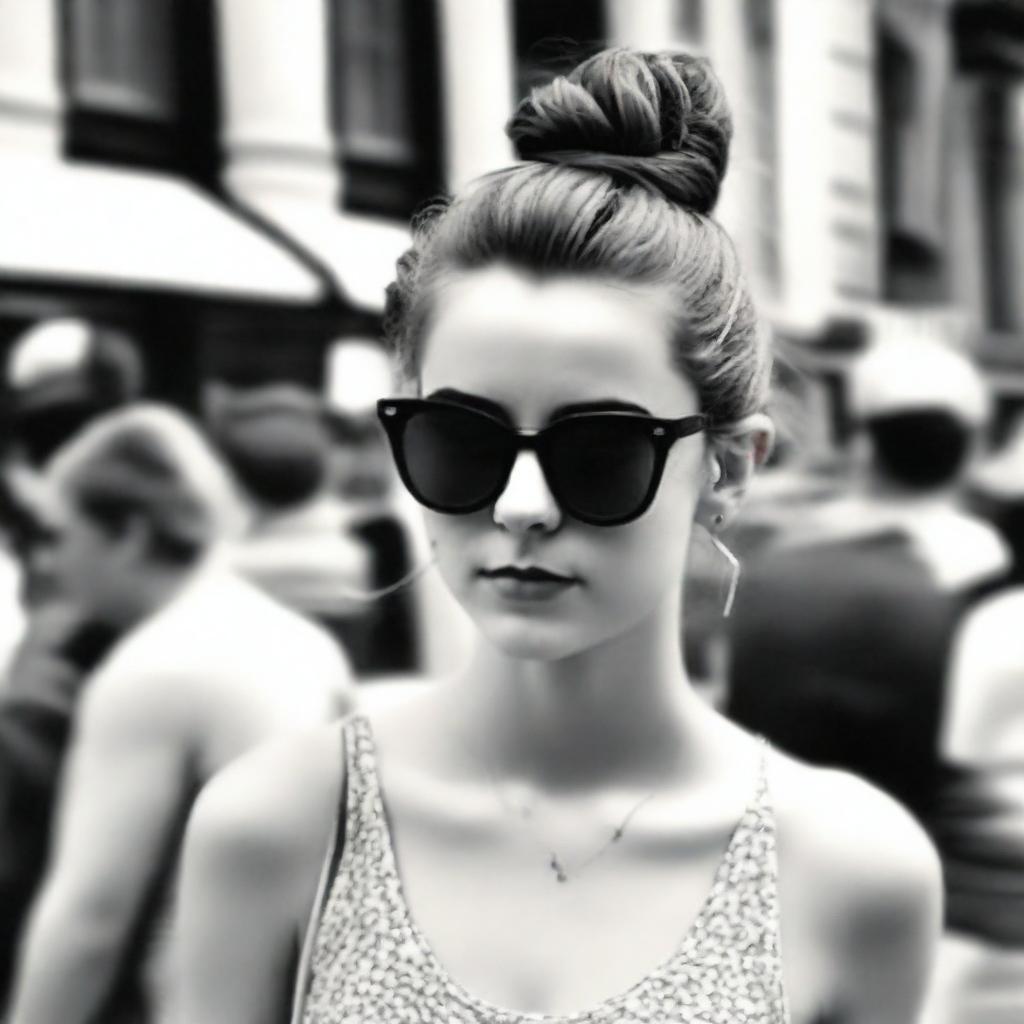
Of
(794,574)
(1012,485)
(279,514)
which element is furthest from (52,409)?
(1012,485)

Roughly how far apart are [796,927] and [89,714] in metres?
1.29

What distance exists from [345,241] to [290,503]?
1.37ft

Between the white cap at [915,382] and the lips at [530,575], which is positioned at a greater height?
the lips at [530,575]

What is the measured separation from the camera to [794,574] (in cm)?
279

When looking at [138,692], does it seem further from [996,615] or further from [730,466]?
[996,615]

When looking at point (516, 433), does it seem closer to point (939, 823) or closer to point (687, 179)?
point (687, 179)

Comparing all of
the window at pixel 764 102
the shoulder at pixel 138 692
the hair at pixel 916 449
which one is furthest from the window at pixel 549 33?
the shoulder at pixel 138 692

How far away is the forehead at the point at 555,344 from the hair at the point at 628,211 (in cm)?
2

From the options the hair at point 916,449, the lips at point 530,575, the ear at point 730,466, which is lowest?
the hair at point 916,449

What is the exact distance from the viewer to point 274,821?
51.5 inches

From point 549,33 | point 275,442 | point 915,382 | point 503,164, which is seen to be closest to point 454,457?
point 503,164

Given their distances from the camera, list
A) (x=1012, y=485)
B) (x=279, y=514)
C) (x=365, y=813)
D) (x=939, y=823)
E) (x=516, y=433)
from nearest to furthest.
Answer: (x=516, y=433) < (x=365, y=813) < (x=279, y=514) < (x=939, y=823) < (x=1012, y=485)

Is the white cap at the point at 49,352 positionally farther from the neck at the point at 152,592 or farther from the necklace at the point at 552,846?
the necklace at the point at 552,846

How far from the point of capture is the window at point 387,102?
104 inches
